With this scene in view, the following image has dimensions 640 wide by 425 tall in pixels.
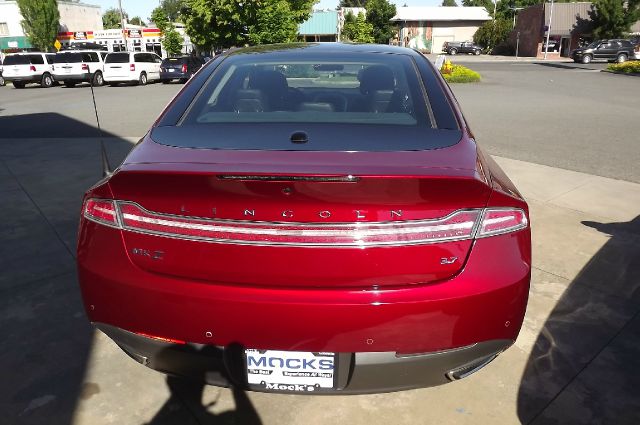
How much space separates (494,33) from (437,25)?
12.5 m

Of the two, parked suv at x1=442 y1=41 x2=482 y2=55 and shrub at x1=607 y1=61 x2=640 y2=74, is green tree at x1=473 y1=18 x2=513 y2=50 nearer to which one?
parked suv at x1=442 y1=41 x2=482 y2=55

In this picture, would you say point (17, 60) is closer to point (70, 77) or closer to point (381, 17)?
point (70, 77)

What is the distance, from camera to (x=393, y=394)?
8.30 ft

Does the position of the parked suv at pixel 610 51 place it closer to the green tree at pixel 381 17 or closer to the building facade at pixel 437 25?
the green tree at pixel 381 17

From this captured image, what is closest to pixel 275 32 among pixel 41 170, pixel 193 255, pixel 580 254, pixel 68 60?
pixel 68 60

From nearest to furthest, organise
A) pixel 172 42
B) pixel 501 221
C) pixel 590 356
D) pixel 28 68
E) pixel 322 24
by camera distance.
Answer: pixel 501 221 < pixel 590 356 < pixel 28 68 < pixel 172 42 < pixel 322 24

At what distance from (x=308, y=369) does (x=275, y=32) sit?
94.3ft

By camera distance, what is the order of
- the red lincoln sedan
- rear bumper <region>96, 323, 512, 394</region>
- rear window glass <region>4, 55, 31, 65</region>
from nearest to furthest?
the red lincoln sedan, rear bumper <region>96, 323, 512, 394</region>, rear window glass <region>4, 55, 31, 65</region>

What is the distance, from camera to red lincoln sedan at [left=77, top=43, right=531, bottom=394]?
68.1 inches

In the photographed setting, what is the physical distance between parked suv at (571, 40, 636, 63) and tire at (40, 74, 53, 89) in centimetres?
3780

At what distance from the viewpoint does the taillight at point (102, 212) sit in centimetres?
191

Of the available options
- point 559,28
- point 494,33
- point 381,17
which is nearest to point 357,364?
point 559,28

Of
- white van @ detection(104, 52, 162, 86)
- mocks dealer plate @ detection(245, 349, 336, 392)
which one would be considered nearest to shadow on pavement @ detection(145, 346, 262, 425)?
mocks dealer plate @ detection(245, 349, 336, 392)

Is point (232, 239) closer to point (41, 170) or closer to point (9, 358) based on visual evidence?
point (9, 358)
